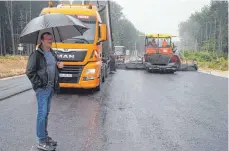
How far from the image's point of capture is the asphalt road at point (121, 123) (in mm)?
4871

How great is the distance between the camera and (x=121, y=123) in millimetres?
6309

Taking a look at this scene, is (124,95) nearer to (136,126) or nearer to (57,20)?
(136,126)

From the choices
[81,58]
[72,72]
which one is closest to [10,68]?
[72,72]

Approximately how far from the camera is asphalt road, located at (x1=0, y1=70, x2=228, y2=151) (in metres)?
4.87

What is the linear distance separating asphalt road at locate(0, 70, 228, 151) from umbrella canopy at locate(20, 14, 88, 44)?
1.65m

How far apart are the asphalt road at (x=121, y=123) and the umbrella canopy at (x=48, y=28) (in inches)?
65.1

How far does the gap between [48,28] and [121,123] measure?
248cm

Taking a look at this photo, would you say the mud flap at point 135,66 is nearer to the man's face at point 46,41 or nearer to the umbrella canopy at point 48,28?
the umbrella canopy at point 48,28

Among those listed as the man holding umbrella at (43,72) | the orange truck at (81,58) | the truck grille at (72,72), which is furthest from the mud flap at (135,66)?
the man holding umbrella at (43,72)

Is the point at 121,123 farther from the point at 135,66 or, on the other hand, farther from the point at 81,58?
the point at 135,66

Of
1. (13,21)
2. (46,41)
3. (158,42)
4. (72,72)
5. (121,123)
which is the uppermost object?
(13,21)

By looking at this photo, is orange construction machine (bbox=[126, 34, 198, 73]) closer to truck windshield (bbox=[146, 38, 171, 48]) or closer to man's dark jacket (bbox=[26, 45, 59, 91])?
truck windshield (bbox=[146, 38, 171, 48])

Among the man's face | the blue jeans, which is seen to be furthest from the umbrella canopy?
the blue jeans

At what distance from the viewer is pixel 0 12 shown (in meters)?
49.2
